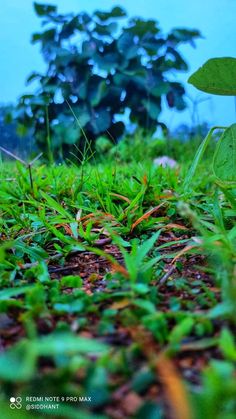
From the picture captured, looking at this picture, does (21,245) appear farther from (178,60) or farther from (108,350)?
(178,60)

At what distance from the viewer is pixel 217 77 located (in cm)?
110

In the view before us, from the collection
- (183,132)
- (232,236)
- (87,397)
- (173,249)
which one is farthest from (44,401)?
(183,132)

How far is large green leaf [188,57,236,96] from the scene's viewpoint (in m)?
1.08

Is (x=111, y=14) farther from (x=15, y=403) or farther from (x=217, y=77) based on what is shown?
(x=15, y=403)

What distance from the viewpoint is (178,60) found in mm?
4973

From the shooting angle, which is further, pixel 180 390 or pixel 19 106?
pixel 19 106

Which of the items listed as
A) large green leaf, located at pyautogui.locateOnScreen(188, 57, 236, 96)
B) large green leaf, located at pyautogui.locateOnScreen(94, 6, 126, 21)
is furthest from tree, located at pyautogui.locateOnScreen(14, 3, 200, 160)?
large green leaf, located at pyautogui.locateOnScreen(188, 57, 236, 96)

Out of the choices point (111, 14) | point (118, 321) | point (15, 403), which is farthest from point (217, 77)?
point (111, 14)

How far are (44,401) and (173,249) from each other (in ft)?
2.09

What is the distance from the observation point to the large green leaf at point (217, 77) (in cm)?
108

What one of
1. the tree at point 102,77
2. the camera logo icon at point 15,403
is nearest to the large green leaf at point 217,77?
the camera logo icon at point 15,403

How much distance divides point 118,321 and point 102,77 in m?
4.07

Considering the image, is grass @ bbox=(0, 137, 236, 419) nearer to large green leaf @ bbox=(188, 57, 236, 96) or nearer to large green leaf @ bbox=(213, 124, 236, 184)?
large green leaf @ bbox=(213, 124, 236, 184)

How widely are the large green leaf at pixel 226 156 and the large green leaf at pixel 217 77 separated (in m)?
0.10
